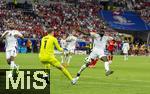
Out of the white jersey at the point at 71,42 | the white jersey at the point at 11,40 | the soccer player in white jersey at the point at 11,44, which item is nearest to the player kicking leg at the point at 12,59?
the soccer player in white jersey at the point at 11,44

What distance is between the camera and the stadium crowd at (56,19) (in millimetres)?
74250

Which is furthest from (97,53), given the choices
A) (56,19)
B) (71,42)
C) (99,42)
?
(56,19)

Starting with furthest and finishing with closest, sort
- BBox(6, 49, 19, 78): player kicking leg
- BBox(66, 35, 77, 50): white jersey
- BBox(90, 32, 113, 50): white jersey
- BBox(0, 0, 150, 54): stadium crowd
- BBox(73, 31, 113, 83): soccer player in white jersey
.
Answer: BBox(0, 0, 150, 54): stadium crowd → BBox(66, 35, 77, 50): white jersey → BBox(90, 32, 113, 50): white jersey → BBox(73, 31, 113, 83): soccer player in white jersey → BBox(6, 49, 19, 78): player kicking leg

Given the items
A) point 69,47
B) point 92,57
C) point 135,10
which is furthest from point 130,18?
point 92,57

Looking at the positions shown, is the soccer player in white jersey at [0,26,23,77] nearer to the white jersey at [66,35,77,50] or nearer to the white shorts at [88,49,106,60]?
the white shorts at [88,49,106,60]

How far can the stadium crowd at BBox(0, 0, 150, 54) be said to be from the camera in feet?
244

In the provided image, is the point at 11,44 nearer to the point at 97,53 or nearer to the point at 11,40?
the point at 11,40

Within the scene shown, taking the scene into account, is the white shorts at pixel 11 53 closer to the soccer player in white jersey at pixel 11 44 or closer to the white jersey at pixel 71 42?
the soccer player in white jersey at pixel 11 44

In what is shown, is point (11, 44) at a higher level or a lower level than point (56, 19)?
higher

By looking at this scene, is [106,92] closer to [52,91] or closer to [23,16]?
[52,91]

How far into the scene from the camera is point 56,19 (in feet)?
259

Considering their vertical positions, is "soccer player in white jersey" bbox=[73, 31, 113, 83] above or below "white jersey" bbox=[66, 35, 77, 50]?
above

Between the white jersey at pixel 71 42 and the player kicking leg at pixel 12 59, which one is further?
the white jersey at pixel 71 42

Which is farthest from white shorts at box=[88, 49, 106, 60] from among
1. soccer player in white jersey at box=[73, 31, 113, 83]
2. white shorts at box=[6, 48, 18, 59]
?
white shorts at box=[6, 48, 18, 59]
